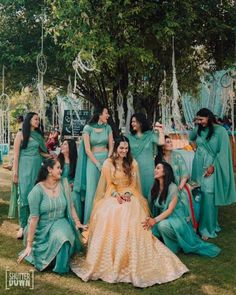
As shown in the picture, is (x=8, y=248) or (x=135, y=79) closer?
(x=8, y=248)

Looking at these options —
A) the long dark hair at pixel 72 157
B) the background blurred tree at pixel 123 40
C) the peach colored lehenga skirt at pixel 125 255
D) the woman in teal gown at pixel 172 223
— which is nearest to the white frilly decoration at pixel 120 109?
the background blurred tree at pixel 123 40

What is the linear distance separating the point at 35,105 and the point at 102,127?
6698mm

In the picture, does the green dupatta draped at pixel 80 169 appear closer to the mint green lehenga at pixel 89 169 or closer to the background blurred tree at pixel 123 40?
the mint green lehenga at pixel 89 169

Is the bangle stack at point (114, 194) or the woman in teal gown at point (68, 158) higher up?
the woman in teal gown at point (68, 158)

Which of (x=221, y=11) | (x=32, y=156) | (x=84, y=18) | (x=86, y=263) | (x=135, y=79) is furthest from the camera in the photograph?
(x=135, y=79)

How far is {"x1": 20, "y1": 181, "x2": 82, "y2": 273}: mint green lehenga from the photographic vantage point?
378 cm

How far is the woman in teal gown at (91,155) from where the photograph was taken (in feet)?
17.0

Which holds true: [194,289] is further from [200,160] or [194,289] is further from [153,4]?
[153,4]

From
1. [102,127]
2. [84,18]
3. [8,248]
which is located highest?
[84,18]

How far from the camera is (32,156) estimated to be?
5070 mm

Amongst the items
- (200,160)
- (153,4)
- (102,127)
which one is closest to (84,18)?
(153,4)

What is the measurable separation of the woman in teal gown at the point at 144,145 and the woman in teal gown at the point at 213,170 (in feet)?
1.91

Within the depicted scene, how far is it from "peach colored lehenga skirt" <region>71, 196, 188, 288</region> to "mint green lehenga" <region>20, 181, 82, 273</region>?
152 mm

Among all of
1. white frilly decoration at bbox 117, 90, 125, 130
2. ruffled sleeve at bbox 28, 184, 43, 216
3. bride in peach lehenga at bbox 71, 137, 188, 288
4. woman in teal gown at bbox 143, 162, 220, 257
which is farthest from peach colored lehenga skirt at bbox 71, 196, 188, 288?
white frilly decoration at bbox 117, 90, 125, 130
